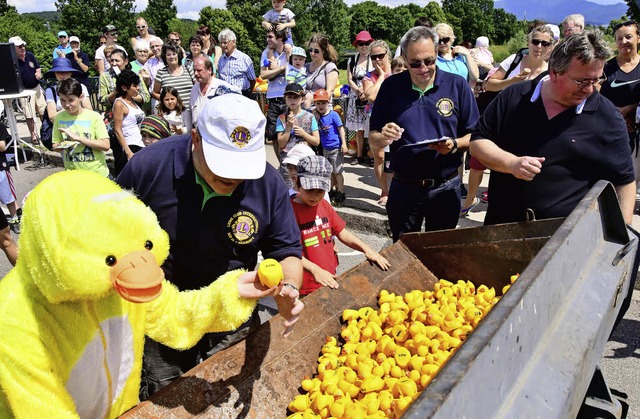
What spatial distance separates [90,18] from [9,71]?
2852 centimetres

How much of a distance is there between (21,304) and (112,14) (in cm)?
3999

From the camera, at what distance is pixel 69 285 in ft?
5.72

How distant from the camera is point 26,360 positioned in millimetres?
1771

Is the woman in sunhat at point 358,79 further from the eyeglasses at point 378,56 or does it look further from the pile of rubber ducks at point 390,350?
the pile of rubber ducks at point 390,350

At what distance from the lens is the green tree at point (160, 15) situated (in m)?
41.2

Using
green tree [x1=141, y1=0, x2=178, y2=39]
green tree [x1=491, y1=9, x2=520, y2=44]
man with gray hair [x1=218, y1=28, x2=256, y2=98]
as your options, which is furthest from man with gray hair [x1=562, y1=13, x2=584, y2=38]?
green tree [x1=491, y1=9, x2=520, y2=44]

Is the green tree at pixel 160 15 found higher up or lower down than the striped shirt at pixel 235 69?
lower down

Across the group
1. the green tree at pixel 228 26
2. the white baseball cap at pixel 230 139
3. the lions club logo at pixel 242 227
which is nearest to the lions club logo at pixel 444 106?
the lions club logo at pixel 242 227

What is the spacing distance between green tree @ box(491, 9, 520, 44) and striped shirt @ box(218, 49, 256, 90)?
5278cm

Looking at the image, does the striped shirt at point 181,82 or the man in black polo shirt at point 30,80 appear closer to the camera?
the striped shirt at point 181,82

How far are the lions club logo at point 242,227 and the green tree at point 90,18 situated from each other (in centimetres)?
3540

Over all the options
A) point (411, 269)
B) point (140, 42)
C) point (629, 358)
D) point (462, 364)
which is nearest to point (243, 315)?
point (462, 364)

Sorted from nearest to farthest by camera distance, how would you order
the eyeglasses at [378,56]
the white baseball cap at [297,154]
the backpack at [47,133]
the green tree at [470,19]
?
1. the white baseball cap at [297,154]
2. the backpack at [47,133]
3. the eyeglasses at [378,56]
4. the green tree at [470,19]

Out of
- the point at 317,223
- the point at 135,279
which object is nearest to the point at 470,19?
the point at 317,223
